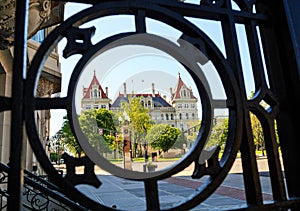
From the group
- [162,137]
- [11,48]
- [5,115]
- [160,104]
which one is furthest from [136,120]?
[11,48]

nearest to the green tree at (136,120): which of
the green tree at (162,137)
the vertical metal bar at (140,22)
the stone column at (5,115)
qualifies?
the green tree at (162,137)

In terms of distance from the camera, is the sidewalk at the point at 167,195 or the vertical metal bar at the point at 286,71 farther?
the sidewalk at the point at 167,195

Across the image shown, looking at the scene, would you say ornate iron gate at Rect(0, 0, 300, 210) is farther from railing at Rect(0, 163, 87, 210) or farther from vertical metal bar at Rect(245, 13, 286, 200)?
railing at Rect(0, 163, 87, 210)

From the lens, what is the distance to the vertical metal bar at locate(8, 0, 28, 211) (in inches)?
25.0

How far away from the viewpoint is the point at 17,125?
0.66 m

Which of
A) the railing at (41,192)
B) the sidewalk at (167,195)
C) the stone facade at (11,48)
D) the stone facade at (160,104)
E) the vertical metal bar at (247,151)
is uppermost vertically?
Result: the stone facade at (160,104)

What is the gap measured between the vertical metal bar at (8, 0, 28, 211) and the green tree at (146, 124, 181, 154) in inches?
632

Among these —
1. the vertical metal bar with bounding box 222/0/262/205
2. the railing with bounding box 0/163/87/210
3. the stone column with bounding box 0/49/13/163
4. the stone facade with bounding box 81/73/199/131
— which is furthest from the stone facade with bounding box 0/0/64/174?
the stone facade with bounding box 81/73/199/131

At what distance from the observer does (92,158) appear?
729mm

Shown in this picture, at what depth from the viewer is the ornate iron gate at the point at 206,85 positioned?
67 cm

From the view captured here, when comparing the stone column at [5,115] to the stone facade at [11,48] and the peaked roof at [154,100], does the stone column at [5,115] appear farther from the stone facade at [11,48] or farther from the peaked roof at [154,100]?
the peaked roof at [154,100]

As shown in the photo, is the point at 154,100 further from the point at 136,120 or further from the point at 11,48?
the point at 11,48

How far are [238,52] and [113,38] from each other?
0.45 metres

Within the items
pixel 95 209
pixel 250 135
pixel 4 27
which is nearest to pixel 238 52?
pixel 250 135
